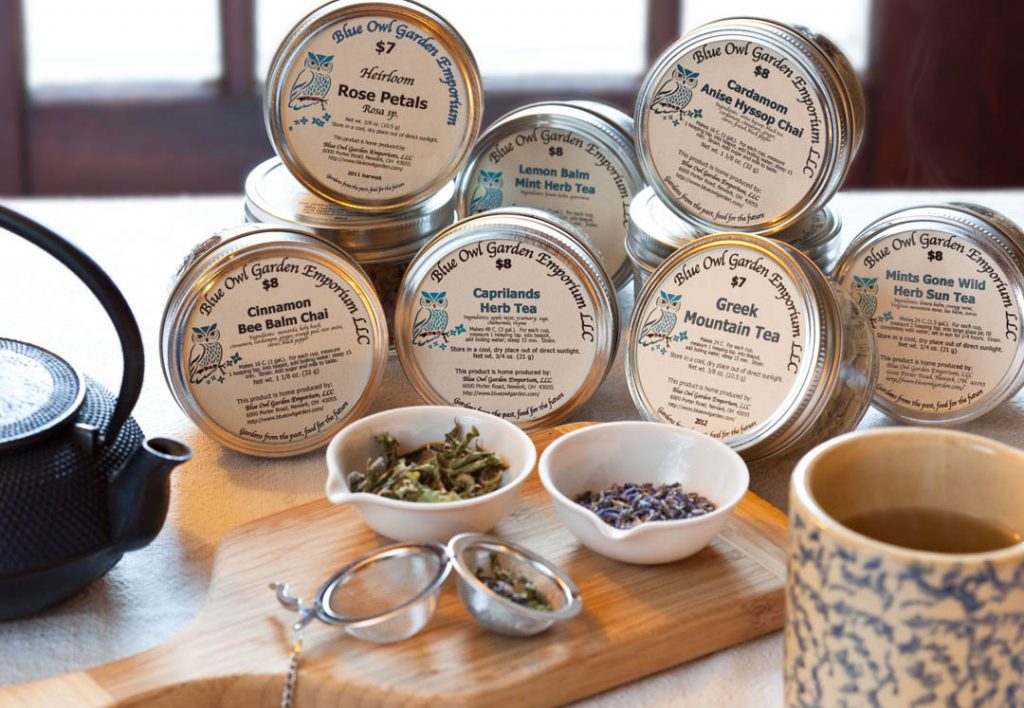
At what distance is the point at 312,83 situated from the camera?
4.80ft

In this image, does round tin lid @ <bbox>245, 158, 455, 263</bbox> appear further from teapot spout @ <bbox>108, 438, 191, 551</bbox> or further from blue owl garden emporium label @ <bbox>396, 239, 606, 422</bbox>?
teapot spout @ <bbox>108, 438, 191, 551</bbox>

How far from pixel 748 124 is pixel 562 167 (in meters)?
0.33

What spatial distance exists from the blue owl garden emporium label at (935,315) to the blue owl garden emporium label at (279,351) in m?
0.58

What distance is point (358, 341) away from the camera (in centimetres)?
140

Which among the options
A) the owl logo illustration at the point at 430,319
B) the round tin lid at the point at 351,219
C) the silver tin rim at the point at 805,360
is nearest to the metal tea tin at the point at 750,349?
the silver tin rim at the point at 805,360

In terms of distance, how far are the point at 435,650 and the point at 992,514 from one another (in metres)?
0.44

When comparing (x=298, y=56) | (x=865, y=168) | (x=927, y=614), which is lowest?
(x=865, y=168)

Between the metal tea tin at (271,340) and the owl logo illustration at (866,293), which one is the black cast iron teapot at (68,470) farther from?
the owl logo illustration at (866,293)

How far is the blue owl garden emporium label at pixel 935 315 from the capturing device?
138 cm

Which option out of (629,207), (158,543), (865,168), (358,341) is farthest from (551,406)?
(865,168)

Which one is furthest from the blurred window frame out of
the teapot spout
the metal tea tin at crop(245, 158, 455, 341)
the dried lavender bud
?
the teapot spout

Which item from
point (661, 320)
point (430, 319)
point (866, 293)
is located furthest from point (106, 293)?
point (866, 293)

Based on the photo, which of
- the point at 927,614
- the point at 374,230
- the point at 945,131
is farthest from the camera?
the point at 945,131

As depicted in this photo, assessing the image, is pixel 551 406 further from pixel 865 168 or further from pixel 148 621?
pixel 865 168
